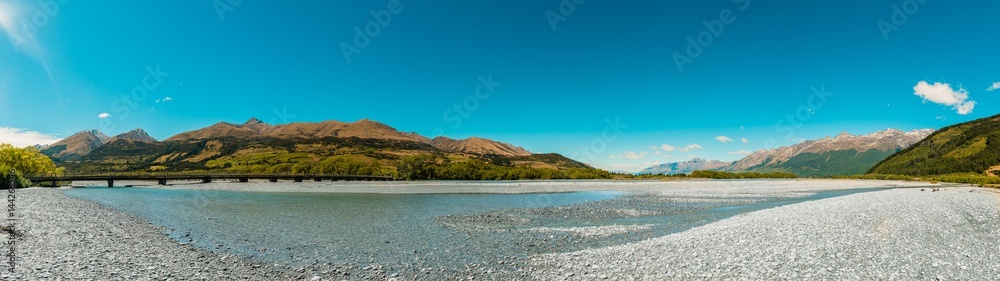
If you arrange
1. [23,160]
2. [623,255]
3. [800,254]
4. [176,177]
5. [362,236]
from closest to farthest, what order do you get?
[800,254], [623,255], [362,236], [23,160], [176,177]

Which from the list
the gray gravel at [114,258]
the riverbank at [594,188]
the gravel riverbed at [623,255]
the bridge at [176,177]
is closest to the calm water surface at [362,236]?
the gravel riverbed at [623,255]

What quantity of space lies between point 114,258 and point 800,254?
80.3ft

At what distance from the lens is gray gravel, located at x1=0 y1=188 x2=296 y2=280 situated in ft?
39.6

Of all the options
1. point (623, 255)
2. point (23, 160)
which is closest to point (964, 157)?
point (623, 255)

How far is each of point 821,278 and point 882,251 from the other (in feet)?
20.0

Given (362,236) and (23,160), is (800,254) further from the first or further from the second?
(23,160)

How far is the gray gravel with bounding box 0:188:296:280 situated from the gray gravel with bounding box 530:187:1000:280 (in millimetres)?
9909

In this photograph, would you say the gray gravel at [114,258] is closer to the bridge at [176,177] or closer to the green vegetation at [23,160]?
the green vegetation at [23,160]

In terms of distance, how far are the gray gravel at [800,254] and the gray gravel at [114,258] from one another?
991 cm

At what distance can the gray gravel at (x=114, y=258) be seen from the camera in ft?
39.6

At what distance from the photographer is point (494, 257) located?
1527 cm

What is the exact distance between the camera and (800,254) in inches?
571

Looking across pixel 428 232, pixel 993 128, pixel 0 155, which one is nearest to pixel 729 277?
pixel 428 232

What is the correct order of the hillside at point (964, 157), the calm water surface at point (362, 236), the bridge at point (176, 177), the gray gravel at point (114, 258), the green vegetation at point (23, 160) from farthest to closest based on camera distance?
the hillside at point (964, 157) → the bridge at point (176, 177) → the green vegetation at point (23, 160) → the calm water surface at point (362, 236) → the gray gravel at point (114, 258)
